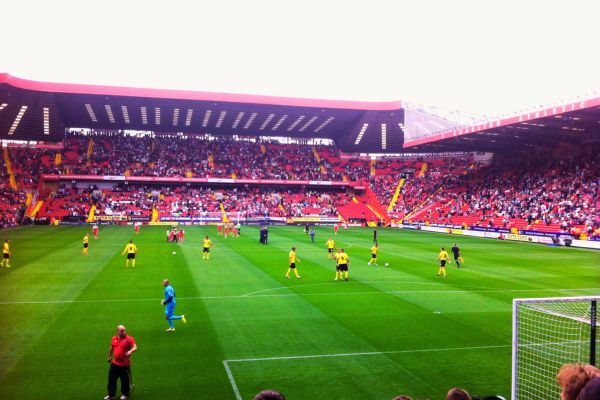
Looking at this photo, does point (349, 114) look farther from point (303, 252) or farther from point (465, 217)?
point (303, 252)

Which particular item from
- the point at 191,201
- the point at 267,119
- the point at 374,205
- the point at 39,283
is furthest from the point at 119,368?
the point at 374,205

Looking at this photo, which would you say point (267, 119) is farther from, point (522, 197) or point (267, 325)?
point (267, 325)

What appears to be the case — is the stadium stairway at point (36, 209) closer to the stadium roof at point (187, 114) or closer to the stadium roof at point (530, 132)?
the stadium roof at point (187, 114)

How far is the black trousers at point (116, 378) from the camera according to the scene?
29.6ft

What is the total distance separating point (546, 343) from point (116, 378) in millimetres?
10439

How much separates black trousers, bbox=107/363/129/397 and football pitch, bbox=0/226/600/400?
40 centimetres

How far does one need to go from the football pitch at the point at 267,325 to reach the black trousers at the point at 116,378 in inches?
15.9

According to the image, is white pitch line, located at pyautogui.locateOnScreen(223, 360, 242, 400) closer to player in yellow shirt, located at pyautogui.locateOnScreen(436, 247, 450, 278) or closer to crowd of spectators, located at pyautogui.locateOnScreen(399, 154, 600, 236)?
player in yellow shirt, located at pyautogui.locateOnScreen(436, 247, 450, 278)

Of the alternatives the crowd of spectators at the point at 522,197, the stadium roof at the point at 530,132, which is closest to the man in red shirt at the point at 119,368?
the stadium roof at the point at 530,132

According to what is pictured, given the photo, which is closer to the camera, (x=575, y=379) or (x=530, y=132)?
(x=575, y=379)

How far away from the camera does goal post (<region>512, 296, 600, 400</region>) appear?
820 cm

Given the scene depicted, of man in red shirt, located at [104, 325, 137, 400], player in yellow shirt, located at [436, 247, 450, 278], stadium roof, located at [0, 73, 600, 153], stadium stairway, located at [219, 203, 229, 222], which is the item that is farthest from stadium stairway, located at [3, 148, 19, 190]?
man in red shirt, located at [104, 325, 137, 400]

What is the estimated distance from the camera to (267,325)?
569 inches

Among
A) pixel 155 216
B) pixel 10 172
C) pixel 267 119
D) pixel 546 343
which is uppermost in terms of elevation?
pixel 267 119
